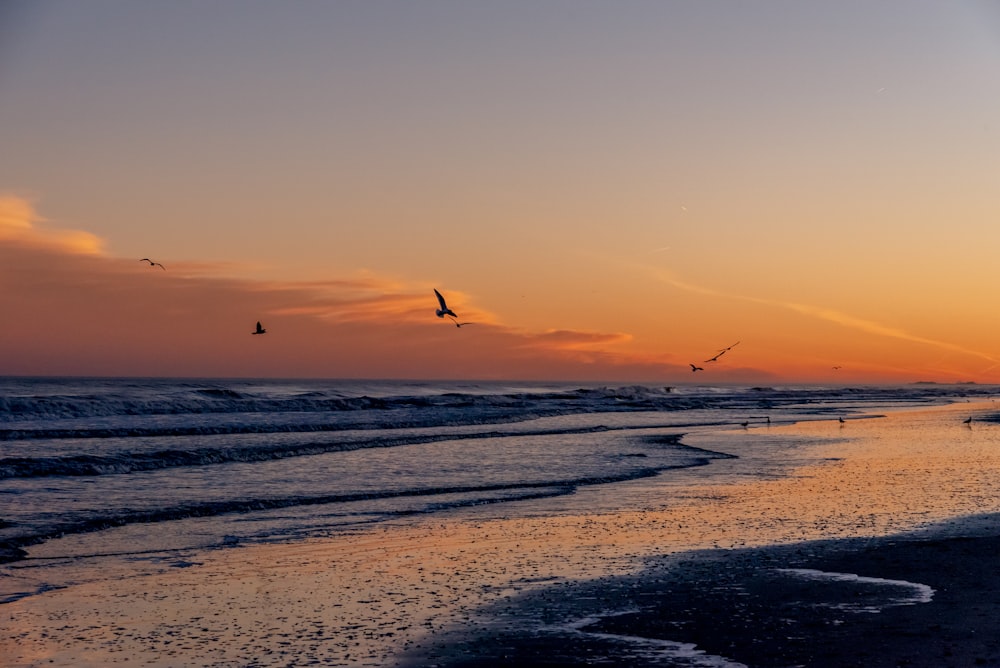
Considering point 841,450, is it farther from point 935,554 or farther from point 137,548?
point 137,548

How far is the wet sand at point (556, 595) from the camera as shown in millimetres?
9133

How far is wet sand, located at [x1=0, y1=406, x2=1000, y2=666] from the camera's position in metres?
9.13

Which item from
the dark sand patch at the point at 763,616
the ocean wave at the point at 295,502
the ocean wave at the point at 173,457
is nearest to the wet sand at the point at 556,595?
the dark sand patch at the point at 763,616

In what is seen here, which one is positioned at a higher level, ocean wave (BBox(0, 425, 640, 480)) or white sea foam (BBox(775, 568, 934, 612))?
white sea foam (BBox(775, 568, 934, 612))

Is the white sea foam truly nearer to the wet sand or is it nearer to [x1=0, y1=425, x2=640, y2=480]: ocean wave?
the wet sand

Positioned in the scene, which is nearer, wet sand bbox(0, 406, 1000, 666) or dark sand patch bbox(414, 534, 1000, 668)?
dark sand patch bbox(414, 534, 1000, 668)

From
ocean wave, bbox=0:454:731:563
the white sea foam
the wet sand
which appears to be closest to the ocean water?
ocean wave, bbox=0:454:731:563

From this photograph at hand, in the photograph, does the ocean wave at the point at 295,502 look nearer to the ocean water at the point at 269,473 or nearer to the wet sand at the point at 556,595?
the ocean water at the point at 269,473

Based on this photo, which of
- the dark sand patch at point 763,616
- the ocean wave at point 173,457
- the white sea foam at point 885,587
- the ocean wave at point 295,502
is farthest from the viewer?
the ocean wave at point 173,457

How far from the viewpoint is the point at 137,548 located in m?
14.9

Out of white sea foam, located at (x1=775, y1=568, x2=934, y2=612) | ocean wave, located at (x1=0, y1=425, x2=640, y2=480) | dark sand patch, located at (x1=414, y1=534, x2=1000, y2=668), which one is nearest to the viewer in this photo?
dark sand patch, located at (x1=414, y1=534, x2=1000, y2=668)

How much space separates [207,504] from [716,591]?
12063 millimetres

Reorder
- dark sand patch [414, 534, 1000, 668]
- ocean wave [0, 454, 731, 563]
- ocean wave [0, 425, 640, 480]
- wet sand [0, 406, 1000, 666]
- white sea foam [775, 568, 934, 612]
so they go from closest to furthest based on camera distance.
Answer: dark sand patch [414, 534, 1000, 668]
wet sand [0, 406, 1000, 666]
white sea foam [775, 568, 934, 612]
ocean wave [0, 454, 731, 563]
ocean wave [0, 425, 640, 480]

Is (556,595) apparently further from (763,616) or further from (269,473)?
(269,473)
